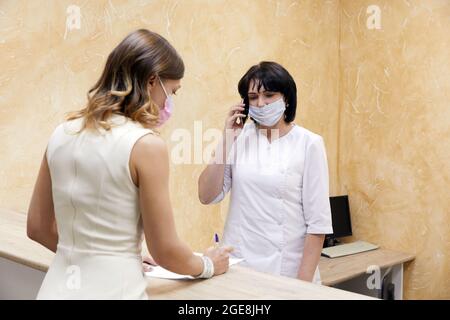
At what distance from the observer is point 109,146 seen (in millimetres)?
1196

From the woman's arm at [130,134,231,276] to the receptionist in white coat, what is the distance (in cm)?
77

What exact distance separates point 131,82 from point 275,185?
0.90 m

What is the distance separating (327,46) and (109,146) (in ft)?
9.78

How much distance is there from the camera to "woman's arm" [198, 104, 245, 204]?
2107mm

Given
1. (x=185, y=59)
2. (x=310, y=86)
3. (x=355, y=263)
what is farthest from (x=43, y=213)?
(x=310, y=86)

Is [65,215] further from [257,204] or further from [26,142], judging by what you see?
[26,142]

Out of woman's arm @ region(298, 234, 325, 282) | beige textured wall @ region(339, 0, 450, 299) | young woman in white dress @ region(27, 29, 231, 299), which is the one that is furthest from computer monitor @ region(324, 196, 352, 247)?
young woman in white dress @ region(27, 29, 231, 299)

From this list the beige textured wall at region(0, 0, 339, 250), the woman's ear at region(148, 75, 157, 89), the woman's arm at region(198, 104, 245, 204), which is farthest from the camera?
the beige textured wall at region(0, 0, 339, 250)

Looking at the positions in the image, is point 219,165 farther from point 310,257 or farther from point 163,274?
point 163,274

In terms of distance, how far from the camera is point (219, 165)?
2104 mm

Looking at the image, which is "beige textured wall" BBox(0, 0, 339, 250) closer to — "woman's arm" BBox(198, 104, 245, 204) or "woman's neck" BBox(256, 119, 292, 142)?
"woman's arm" BBox(198, 104, 245, 204)

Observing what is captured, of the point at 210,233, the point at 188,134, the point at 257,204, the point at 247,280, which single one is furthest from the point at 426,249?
the point at 247,280

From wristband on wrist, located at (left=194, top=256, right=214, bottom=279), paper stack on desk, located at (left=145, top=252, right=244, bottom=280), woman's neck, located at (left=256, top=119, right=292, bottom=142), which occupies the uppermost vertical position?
woman's neck, located at (left=256, top=119, right=292, bottom=142)

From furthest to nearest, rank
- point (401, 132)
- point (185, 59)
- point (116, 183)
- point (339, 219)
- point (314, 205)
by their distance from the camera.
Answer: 1. point (339, 219)
2. point (401, 132)
3. point (185, 59)
4. point (314, 205)
5. point (116, 183)
